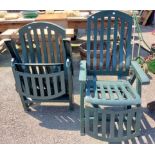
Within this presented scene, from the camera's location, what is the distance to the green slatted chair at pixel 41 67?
252 cm

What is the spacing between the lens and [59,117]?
2.79 metres

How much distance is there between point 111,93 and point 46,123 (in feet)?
3.06

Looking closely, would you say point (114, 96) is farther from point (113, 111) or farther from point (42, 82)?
point (42, 82)

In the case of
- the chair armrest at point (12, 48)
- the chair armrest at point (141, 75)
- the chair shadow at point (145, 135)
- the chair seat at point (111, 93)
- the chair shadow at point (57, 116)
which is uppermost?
the chair armrest at point (12, 48)

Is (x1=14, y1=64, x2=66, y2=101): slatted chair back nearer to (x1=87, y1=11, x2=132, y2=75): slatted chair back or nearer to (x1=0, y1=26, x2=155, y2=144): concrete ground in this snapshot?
(x1=0, y1=26, x2=155, y2=144): concrete ground

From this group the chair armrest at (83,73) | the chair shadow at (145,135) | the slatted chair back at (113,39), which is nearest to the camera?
the chair armrest at (83,73)

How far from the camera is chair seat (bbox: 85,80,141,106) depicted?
2.08m

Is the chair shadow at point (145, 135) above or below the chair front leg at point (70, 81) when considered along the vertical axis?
below

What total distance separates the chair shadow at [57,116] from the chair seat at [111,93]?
1.66 feet

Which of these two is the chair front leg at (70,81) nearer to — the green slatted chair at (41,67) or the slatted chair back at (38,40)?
the green slatted chair at (41,67)

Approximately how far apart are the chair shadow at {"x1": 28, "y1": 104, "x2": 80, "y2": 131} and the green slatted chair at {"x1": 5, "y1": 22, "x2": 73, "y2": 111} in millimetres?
187

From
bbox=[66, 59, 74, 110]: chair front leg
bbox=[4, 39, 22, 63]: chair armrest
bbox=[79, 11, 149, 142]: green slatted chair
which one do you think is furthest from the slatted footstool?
bbox=[4, 39, 22, 63]: chair armrest

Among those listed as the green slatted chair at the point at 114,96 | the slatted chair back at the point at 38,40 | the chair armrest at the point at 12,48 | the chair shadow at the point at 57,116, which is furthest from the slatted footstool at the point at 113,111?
the chair armrest at the point at 12,48
